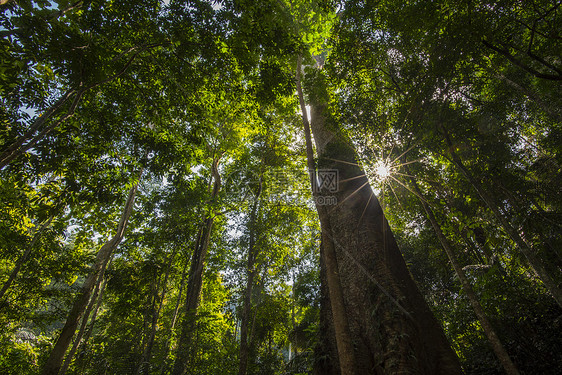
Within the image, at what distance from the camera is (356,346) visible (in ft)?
10.1

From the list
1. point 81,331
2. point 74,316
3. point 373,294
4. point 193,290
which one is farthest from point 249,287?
point 373,294

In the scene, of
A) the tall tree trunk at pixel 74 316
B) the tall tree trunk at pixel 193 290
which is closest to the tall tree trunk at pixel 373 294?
the tall tree trunk at pixel 193 290

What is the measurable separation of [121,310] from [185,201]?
401 cm

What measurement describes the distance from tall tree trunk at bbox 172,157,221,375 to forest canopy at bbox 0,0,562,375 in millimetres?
70

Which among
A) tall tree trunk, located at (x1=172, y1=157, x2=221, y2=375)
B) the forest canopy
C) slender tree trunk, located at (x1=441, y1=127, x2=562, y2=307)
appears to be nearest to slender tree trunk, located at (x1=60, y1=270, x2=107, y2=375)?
the forest canopy

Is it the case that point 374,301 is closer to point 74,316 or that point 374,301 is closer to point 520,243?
point 520,243

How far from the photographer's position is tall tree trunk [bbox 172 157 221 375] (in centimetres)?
626

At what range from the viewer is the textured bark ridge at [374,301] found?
2.72m

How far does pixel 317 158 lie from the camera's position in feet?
17.7

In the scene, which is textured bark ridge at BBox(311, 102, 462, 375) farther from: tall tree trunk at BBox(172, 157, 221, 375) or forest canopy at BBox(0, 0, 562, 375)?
tall tree trunk at BBox(172, 157, 221, 375)

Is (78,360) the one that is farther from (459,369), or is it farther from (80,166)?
(459,369)

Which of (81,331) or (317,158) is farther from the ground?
(317,158)

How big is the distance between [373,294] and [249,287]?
5.58 m

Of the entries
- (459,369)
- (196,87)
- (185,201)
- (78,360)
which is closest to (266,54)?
(196,87)
